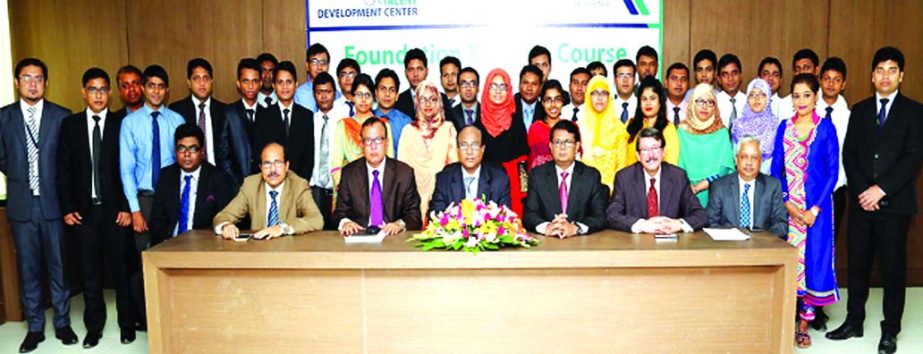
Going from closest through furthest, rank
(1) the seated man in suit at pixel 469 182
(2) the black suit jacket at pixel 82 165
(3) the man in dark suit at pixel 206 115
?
1. (1) the seated man in suit at pixel 469 182
2. (2) the black suit jacket at pixel 82 165
3. (3) the man in dark suit at pixel 206 115

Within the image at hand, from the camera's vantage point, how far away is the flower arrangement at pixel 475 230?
3.10 meters

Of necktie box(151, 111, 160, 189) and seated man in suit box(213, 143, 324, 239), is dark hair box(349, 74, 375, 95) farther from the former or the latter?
necktie box(151, 111, 160, 189)

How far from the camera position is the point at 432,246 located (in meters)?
3.12

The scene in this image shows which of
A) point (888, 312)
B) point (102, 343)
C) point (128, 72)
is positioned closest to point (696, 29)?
point (888, 312)

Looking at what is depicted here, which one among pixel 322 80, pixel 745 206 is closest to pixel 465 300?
pixel 745 206

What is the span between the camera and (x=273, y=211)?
3873 millimetres

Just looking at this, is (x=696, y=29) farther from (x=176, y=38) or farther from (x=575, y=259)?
(x=176, y=38)

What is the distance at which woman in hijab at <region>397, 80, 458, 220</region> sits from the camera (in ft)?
14.4

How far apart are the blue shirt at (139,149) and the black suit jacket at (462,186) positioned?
171cm

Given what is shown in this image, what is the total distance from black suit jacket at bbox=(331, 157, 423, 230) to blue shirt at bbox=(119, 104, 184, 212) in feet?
3.90

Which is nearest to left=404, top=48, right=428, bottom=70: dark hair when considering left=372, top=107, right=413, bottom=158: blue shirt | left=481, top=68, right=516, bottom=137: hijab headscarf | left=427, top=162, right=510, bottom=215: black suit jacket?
left=372, top=107, right=413, bottom=158: blue shirt

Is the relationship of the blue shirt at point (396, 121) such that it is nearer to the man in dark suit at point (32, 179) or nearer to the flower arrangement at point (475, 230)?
the flower arrangement at point (475, 230)

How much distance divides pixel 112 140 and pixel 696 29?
4278mm

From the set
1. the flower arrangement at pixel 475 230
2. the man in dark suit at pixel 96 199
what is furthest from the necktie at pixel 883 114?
the man in dark suit at pixel 96 199
